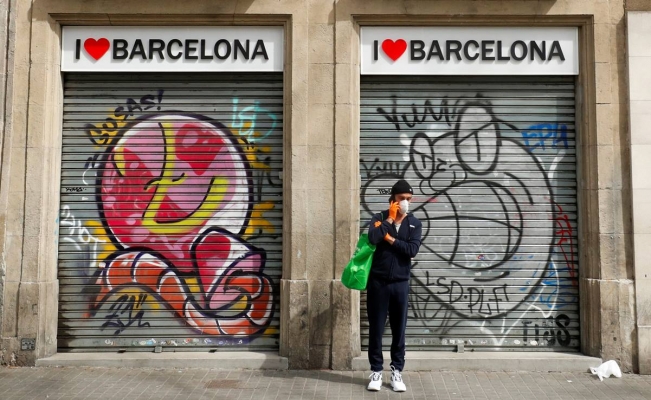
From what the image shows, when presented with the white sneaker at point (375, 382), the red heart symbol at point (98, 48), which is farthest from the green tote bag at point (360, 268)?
the red heart symbol at point (98, 48)

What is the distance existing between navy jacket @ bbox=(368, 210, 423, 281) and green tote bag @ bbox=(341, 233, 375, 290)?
0.09 metres

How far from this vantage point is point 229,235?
25.2ft

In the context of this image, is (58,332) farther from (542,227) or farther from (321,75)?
(542,227)

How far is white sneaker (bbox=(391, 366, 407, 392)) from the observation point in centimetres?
636

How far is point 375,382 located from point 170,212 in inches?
127

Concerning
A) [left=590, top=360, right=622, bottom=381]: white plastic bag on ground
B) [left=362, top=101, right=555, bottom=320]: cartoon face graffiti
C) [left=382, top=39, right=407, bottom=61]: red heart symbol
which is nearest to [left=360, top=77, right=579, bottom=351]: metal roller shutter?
[left=362, top=101, right=555, bottom=320]: cartoon face graffiti

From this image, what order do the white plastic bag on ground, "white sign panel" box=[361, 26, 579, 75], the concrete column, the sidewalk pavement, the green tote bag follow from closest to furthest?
the sidewalk pavement < the green tote bag < the white plastic bag on ground < the concrete column < "white sign panel" box=[361, 26, 579, 75]

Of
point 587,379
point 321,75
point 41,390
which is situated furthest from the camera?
point 321,75

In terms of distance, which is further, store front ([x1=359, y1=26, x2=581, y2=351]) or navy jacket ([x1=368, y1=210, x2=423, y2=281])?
store front ([x1=359, y1=26, x2=581, y2=351])

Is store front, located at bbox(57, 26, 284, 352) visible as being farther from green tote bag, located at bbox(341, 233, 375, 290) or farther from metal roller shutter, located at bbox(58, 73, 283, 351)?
green tote bag, located at bbox(341, 233, 375, 290)

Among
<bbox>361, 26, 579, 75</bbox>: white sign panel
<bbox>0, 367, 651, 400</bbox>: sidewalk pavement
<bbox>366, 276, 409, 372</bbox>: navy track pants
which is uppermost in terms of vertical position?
<bbox>361, 26, 579, 75</bbox>: white sign panel

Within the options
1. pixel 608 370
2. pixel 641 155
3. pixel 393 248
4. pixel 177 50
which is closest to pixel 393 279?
pixel 393 248

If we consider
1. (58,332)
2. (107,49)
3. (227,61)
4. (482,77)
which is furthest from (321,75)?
(58,332)

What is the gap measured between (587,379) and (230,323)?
4.12 metres
